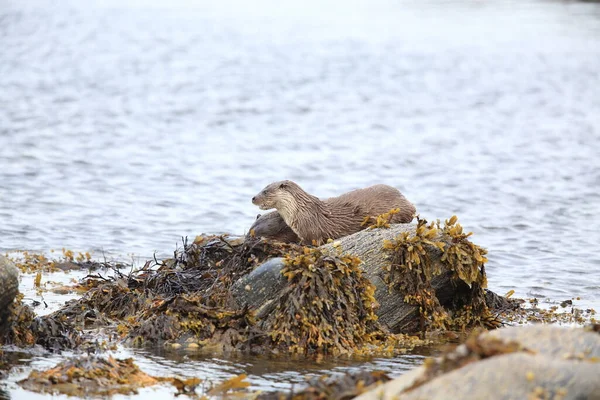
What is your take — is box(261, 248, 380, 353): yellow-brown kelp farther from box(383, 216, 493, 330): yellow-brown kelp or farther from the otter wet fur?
the otter wet fur

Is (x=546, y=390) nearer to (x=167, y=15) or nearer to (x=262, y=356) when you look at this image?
(x=262, y=356)

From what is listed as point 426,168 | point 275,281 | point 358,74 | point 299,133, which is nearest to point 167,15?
point 358,74

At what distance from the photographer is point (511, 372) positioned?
4105mm

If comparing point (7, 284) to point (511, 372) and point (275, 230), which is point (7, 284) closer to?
point (275, 230)

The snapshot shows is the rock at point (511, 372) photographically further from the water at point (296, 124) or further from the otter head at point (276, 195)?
the otter head at point (276, 195)

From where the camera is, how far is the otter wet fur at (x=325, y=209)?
25.8 ft

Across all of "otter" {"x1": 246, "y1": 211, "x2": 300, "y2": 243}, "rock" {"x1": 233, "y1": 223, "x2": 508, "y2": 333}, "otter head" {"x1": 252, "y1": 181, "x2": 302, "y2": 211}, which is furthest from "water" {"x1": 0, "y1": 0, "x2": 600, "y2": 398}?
"otter head" {"x1": 252, "y1": 181, "x2": 302, "y2": 211}

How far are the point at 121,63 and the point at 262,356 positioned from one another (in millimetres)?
21805

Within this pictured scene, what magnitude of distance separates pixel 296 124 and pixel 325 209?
12.3 m

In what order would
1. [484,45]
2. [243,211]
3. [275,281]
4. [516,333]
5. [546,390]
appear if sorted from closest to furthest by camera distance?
[546,390], [516,333], [275,281], [243,211], [484,45]

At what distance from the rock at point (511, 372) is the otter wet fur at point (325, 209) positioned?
3.39 metres

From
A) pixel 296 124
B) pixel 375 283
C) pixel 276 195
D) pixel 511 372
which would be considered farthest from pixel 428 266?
pixel 296 124

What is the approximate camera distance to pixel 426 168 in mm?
16203

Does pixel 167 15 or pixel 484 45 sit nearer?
pixel 484 45
